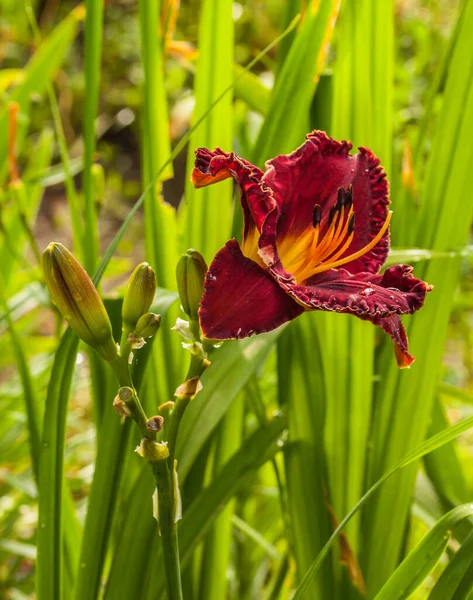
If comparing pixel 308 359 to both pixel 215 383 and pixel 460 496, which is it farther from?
pixel 460 496

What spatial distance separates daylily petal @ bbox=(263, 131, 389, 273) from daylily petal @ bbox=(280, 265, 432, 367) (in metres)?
0.03

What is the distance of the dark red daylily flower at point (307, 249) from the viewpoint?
0.35m

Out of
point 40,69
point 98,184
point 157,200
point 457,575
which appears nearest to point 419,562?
point 457,575

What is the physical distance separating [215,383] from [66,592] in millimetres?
228

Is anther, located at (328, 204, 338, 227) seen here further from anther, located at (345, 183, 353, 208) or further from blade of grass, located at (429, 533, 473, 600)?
blade of grass, located at (429, 533, 473, 600)

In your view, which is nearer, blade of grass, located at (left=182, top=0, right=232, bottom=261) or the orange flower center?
the orange flower center

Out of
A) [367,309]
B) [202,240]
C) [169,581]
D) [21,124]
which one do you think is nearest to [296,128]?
[202,240]

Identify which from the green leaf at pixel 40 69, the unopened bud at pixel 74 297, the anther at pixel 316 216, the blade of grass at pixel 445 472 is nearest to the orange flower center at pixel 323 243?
the anther at pixel 316 216

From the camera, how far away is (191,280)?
1.23 ft

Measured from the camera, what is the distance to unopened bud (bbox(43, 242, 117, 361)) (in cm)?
37

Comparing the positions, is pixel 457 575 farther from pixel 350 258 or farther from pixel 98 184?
pixel 98 184

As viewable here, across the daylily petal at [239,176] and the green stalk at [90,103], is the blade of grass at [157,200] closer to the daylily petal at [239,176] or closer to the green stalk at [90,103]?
the green stalk at [90,103]

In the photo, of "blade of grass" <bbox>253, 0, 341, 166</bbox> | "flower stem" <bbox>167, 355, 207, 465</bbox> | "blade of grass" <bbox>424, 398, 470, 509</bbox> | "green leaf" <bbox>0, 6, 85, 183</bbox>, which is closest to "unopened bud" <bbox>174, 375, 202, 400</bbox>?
"flower stem" <bbox>167, 355, 207, 465</bbox>

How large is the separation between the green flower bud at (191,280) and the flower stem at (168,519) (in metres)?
0.08
